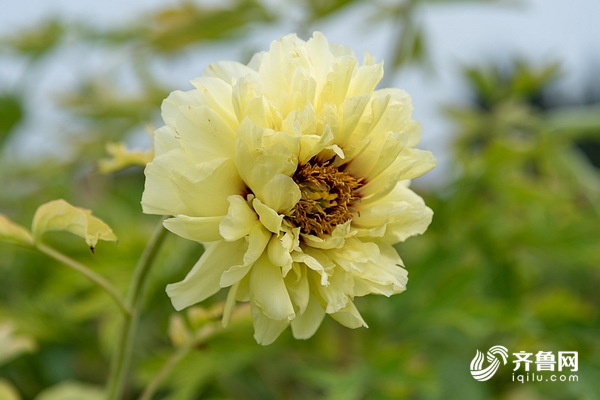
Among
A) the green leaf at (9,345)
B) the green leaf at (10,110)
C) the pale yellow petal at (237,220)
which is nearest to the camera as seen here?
the pale yellow petal at (237,220)

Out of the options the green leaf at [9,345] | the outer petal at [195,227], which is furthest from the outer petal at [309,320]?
the green leaf at [9,345]

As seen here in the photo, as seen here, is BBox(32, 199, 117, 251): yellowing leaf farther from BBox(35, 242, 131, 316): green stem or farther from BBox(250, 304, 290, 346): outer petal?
BBox(250, 304, 290, 346): outer petal

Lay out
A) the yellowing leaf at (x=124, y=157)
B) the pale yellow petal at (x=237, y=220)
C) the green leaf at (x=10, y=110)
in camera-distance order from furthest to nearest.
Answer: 1. the green leaf at (x=10, y=110)
2. the yellowing leaf at (x=124, y=157)
3. the pale yellow petal at (x=237, y=220)

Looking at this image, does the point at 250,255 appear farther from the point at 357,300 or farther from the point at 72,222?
the point at 357,300

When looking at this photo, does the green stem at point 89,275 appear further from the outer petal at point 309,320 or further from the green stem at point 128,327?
the outer petal at point 309,320

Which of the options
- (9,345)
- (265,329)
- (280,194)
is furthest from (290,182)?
(9,345)

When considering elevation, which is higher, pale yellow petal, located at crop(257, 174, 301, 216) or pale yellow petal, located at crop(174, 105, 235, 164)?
pale yellow petal, located at crop(174, 105, 235, 164)

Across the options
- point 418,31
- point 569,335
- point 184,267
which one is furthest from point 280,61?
point 418,31

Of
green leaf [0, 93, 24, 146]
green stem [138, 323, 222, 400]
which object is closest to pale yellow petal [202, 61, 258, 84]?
green stem [138, 323, 222, 400]
